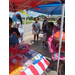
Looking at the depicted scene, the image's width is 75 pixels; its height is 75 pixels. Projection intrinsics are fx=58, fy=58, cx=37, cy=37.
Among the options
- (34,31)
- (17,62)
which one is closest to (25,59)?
(17,62)

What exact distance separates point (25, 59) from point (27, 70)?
9.5 inches

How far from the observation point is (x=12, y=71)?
0.93m
